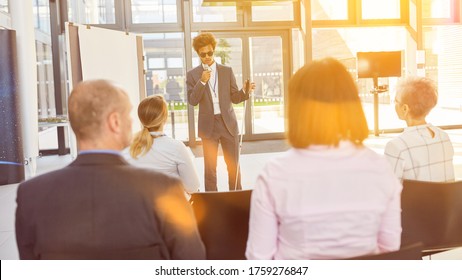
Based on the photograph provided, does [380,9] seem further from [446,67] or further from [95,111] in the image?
[95,111]

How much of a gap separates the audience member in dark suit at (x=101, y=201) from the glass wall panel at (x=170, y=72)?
7609 mm

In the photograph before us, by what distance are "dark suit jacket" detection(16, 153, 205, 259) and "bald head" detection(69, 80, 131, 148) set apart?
64mm

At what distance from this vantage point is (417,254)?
1.15m

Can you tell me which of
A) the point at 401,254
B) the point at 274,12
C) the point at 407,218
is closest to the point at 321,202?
the point at 401,254

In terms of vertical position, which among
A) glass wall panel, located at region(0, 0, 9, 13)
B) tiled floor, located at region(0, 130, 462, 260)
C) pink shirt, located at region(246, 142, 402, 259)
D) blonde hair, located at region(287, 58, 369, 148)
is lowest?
tiled floor, located at region(0, 130, 462, 260)

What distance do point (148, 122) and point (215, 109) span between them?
1516 mm

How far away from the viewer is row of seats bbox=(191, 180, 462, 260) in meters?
1.64

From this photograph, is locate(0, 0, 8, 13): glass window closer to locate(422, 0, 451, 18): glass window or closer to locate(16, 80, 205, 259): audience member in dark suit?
locate(16, 80, 205, 259): audience member in dark suit

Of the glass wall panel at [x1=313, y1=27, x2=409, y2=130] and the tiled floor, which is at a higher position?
the glass wall panel at [x1=313, y1=27, x2=409, y2=130]

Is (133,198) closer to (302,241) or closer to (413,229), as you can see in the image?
(302,241)

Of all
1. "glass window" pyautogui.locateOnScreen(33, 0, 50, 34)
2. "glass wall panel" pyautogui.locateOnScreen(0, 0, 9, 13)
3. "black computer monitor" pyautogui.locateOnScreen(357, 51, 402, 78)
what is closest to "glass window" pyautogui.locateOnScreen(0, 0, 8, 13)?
"glass wall panel" pyautogui.locateOnScreen(0, 0, 9, 13)

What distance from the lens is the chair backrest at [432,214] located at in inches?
69.2

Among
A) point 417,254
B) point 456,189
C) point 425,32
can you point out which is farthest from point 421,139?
point 425,32

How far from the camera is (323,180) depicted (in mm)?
1221
